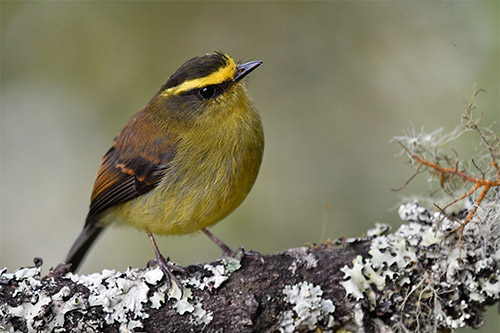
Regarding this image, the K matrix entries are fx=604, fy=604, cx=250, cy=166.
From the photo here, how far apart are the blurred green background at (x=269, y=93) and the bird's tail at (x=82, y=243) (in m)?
1.18

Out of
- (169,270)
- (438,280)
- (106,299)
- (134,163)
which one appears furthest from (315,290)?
(134,163)

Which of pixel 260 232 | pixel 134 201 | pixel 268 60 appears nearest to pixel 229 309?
pixel 134 201

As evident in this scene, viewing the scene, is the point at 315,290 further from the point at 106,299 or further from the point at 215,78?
the point at 215,78

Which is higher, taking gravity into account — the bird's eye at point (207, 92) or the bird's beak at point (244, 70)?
the bird's beak at point (244, 70)

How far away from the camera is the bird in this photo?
4109 mm

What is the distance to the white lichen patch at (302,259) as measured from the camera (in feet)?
12.3

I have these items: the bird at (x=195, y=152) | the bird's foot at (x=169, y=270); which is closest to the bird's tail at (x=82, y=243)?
the bird at (x=195, y=152)

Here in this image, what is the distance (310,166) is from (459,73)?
170 cm

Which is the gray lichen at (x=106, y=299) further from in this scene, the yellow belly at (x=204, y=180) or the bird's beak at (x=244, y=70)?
the bird's beak at (x=244, y=70)

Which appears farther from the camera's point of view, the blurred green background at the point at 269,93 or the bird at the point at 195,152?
the blurred green background at the point at 269,93

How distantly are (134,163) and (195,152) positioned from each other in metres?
0.57

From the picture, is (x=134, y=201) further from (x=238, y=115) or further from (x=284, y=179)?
(x=284, y=179)

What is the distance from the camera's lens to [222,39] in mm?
6266

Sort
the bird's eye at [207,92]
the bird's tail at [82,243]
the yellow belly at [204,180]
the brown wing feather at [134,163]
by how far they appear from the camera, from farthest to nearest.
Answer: the bird's tail at [82,243]
the brown wing feather at [134,163]
the bird's eye at [207,92]
the yellow belly at [204,180]
